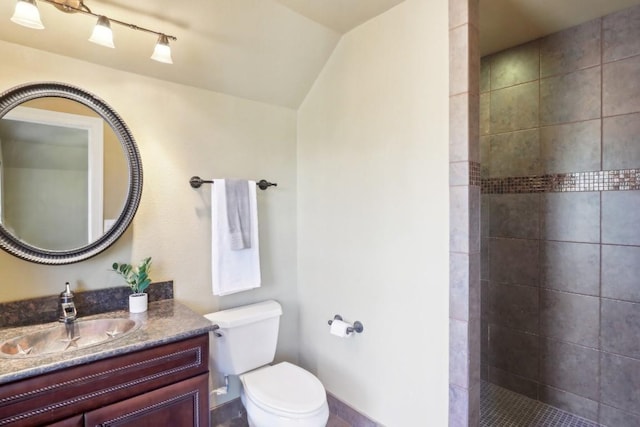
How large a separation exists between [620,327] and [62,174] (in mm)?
3092

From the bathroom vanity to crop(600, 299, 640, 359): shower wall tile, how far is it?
225 centimetres

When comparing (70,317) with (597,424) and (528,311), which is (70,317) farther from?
(597,424)

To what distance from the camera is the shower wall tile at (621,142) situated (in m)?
1.94

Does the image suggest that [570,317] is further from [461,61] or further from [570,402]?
[461,61]

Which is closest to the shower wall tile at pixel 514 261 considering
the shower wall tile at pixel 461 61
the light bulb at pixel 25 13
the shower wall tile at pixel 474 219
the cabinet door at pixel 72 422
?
the shower wall tile at pixel 474 219

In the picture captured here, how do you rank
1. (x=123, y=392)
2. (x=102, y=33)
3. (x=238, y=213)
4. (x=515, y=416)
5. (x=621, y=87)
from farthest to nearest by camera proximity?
(x=515, y=416) → (x=238, y=213) → (x=621, y=87) → (x=102, y=33) → (x=123, y=392)

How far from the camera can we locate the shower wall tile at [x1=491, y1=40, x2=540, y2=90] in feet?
7.65

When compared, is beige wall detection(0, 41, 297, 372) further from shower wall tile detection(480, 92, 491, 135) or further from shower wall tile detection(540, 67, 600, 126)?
shower wall tile detection(540, 67, 600, 126)

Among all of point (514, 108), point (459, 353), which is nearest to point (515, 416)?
point (459, 353)

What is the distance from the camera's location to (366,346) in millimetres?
2039

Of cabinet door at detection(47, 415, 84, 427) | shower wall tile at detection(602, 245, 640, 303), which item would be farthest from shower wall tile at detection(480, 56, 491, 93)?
cabinet door at detection(47, 415, 84, 427)

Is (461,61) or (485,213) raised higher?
(461,61)

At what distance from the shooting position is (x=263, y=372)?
6.55 feet

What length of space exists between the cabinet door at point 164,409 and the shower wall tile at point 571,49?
271 cm
